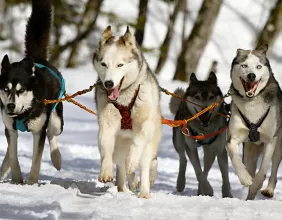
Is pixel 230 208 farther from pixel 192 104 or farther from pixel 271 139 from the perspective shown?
pixel 192 104

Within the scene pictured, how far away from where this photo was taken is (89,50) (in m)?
26.5

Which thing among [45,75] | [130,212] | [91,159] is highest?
[45,75]

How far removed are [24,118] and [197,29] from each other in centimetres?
922

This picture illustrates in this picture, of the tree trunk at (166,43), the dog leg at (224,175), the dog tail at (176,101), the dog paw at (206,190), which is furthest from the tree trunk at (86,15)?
the dog paw at (206,190)

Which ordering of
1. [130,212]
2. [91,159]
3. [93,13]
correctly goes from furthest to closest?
[93,13], [91,159], [130,212]

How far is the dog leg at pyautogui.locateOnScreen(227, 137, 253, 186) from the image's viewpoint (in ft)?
18.6

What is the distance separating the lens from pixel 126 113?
17.3 ft

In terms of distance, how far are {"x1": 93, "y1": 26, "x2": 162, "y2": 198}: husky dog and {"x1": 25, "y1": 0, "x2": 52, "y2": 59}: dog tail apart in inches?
59.6

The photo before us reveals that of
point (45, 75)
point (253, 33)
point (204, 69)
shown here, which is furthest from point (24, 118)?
point (253, 33)

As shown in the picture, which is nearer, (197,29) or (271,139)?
(271,139)

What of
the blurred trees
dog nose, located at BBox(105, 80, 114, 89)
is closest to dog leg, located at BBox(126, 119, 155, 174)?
dog nose, located at BBox(105, 80, 114, 89)

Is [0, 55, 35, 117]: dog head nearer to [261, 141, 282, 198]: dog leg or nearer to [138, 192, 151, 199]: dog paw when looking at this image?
[138, 192, 151, 199]: dog paw

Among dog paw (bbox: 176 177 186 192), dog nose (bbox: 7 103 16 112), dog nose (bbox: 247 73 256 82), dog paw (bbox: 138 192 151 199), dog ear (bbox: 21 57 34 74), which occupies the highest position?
dog nose (bbox: 247 73 256 82)

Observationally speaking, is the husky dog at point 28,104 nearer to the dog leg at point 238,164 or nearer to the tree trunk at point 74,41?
the dog leg at point 238,164
